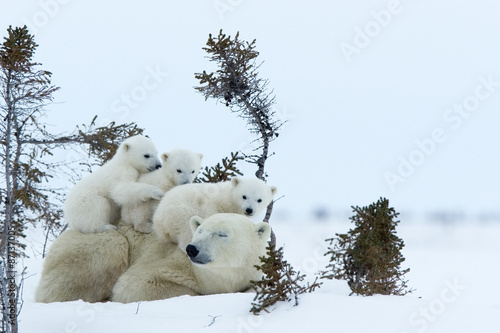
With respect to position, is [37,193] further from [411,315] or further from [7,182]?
[411,315]

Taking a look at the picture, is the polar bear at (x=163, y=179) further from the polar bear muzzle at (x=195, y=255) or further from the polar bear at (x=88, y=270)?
the polar bear muzzle at (x=195, y=255)

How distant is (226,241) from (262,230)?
462 millimetres

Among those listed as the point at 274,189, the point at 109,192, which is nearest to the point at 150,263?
the point at 109,192

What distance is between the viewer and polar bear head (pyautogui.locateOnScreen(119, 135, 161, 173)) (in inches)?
275

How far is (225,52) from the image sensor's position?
29.4ft

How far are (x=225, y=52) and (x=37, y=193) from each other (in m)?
3.60

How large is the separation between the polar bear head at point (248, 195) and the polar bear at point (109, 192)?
0.82m

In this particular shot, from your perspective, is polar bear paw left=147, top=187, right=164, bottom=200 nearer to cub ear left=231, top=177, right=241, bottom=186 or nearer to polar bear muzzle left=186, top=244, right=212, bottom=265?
cub ear left=231, top=177, right=241, bottom=186

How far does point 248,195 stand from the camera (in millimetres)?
6406

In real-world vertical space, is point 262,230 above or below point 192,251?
above

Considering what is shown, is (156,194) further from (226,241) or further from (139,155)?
(226,241)

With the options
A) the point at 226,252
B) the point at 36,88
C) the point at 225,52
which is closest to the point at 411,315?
the point at 226,252

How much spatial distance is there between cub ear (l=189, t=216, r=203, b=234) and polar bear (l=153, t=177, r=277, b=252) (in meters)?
0.30

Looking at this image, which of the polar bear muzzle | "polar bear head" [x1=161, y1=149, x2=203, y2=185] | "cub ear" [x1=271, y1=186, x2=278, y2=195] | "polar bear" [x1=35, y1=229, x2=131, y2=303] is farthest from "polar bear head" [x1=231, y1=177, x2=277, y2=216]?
"polar bear" [x1=35, y1=229, x2=131, y2=303]
